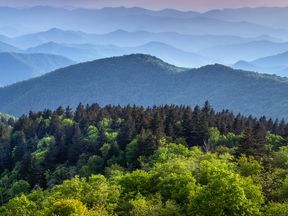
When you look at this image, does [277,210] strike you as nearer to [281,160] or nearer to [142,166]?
[281,160]

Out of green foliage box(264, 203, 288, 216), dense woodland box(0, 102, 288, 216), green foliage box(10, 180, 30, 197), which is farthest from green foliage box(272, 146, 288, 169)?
green foliage box(10, 180, 30, 197)

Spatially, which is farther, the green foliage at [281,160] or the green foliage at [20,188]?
the green foliage at [20,188]

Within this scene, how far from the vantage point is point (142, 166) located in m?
102

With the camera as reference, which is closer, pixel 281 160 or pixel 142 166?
pixel 281 160

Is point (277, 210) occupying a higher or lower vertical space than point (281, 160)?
lower

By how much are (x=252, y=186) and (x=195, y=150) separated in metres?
42.3

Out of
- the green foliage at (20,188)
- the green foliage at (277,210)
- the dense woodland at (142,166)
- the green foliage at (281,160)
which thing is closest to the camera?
the green foliage at (277,210)

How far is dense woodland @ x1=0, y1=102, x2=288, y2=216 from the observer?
2301 inches

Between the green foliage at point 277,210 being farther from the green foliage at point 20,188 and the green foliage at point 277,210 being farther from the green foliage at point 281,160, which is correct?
the green foliage at point 20,188

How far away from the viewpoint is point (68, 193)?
69688 millimetres

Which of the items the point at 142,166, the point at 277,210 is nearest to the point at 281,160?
the point at 142,166

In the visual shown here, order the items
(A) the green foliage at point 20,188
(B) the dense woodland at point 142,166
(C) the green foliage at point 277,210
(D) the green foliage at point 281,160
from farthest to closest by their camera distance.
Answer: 1. (A) the green foliage at point 20,188
2. (D) the green foliage at point 281,160
3. (B) the dense woodland at point 142,166
4. (C) the green foliage at point 277,210

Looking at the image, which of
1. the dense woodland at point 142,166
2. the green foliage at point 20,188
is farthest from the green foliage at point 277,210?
the green foliage at point 20,188

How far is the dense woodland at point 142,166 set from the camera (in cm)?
5844
